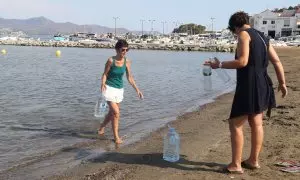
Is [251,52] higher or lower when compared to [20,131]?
higher

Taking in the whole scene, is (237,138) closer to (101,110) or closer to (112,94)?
(112,94)

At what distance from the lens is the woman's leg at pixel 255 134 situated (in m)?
5.75

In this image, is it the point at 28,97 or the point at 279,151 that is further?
the point at 28,97

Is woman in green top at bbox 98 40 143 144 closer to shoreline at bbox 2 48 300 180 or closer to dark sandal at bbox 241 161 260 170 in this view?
shoreline at bbox 2 48 300 180

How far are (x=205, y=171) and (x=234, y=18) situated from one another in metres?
2.22

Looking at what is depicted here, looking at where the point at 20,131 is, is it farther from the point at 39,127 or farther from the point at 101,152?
the point at 101,152

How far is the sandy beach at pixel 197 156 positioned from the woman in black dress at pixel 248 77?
0.59m

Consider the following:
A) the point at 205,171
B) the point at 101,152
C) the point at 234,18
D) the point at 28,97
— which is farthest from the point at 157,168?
the point at 28,97

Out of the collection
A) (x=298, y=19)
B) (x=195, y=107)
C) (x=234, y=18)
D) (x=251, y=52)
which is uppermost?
(x=298, y=19)

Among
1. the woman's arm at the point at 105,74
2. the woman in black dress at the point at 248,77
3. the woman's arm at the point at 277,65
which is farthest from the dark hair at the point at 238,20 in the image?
the woman's arm at the point at 105,74

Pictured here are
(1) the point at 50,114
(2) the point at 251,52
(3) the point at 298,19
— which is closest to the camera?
(2) the point at 251,52

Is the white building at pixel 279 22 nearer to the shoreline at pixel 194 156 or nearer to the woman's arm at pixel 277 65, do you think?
the shoreline at pixel 194 156

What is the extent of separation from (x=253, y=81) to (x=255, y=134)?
0.78m

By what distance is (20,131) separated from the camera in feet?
32.9
